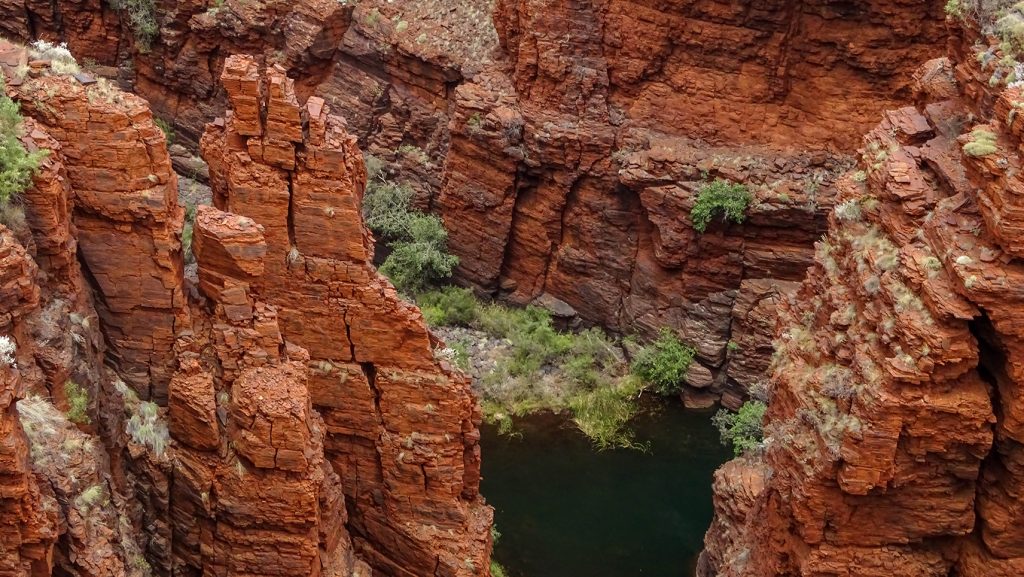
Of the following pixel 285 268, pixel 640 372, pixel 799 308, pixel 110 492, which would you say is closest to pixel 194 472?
pixel 110 492

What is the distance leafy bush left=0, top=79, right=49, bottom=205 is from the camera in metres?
15.6

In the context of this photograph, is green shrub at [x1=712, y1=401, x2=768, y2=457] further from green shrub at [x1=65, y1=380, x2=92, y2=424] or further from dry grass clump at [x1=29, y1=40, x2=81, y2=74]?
dry grass clump at [x1=29, y1=40, x2=81, y2=74]

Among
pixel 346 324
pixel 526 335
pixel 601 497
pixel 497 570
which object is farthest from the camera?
pixel 526 335

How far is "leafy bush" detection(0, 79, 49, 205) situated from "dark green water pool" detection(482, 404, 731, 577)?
15.8m

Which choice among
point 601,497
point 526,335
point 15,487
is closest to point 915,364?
point 15,487

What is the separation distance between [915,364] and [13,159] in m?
12.1

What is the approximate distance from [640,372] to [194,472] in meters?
19.1

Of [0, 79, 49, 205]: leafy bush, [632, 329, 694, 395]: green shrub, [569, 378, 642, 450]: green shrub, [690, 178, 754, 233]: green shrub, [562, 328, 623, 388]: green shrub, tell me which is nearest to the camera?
[0, 79, 49, 205]: leafy bush

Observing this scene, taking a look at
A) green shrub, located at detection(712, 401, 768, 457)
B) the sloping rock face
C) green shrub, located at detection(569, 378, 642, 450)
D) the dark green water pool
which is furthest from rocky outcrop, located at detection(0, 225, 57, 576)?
green shrub, located at detection(569, 378, 642, 450)

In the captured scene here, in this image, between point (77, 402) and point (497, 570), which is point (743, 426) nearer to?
point (497, 570)

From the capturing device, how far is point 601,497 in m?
31.1

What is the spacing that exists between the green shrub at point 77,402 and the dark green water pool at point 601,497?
13874 mm

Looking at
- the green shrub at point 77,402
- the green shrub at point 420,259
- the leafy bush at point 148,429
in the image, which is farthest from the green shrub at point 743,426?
the green shrub at point 77,402

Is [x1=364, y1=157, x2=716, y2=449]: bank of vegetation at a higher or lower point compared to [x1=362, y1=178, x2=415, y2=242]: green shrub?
lower
